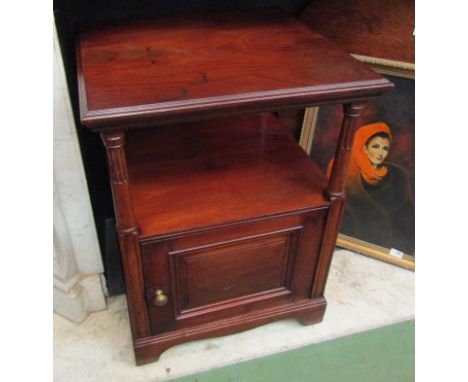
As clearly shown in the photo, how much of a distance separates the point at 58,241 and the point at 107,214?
0.64 feet

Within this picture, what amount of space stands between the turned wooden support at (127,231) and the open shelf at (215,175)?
0.04m

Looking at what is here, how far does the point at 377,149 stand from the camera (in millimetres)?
1335

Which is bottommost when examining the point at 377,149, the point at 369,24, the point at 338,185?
the point at 377,149

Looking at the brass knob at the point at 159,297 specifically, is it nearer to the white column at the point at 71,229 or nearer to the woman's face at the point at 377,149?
the white column at the point at 71,229

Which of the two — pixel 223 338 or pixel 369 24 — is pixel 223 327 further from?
pixel 369 24

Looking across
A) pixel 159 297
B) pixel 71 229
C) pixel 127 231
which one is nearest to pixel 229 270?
pixel 159 297

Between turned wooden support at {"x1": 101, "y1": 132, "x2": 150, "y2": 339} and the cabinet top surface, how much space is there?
65 mm

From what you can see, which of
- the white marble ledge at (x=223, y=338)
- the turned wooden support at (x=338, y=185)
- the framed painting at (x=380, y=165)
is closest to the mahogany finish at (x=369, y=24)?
the framed painting at (x=380, y=165)

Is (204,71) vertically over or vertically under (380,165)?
over

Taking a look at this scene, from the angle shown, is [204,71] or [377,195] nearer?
[204,71]

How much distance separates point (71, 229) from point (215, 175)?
0.40m

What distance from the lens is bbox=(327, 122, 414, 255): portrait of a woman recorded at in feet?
4.37

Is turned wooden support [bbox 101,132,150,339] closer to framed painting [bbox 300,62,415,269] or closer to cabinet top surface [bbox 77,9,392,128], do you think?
cabinet top surface [bbox 77,9,392,128]

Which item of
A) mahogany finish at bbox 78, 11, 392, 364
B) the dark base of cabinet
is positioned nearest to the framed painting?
mahogany finish at bbox 78, 11, 392, 364
